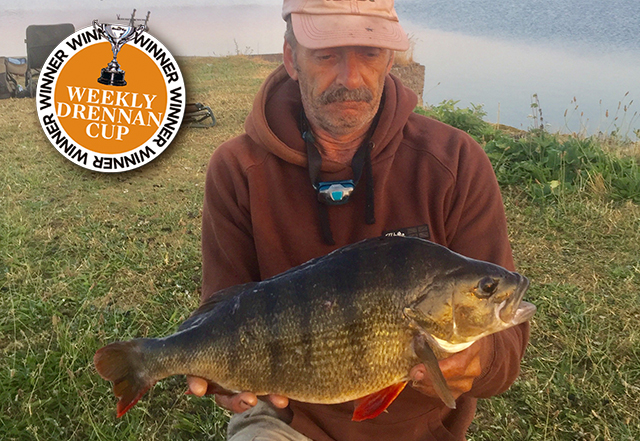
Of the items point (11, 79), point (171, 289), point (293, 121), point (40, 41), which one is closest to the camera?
point (293, 121)

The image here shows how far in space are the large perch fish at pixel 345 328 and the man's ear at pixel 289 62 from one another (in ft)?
3.45

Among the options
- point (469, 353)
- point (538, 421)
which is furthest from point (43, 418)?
point (538, 421)

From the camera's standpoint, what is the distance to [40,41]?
1180 cm

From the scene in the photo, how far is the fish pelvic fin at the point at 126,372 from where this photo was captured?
187 centimetres

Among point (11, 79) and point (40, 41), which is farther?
point (11, 79)

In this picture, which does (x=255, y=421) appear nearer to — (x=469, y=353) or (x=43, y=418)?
(x=469, y=353)

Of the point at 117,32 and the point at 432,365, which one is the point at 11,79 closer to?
the point at 117,32

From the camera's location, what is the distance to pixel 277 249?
94.5 inches

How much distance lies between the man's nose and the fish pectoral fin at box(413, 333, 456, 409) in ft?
3.73

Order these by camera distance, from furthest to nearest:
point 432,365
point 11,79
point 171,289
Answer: point 11,79 → point 171,289 → point 432,365

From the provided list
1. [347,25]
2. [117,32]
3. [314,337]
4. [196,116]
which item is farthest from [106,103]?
[314,337]

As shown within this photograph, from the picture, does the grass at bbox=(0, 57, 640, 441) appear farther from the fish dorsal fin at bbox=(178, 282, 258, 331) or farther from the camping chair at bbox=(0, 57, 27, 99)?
the camping chair at bbox=(0, 57, 27, 99)

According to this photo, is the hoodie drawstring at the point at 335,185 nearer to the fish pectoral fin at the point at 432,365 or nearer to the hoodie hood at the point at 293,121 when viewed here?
the hoodie hood at the point at 293,121

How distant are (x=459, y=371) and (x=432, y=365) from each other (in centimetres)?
26
